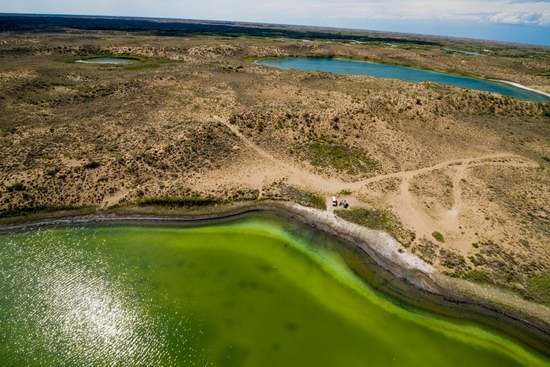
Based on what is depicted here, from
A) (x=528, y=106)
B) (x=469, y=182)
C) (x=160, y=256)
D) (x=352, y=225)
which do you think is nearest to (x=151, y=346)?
(x=160, y=256)

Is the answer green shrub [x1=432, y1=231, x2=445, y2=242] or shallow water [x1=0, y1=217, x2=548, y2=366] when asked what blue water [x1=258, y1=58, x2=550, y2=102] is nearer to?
green shrub [x1=432, y1=231, x2=445, y2=242]

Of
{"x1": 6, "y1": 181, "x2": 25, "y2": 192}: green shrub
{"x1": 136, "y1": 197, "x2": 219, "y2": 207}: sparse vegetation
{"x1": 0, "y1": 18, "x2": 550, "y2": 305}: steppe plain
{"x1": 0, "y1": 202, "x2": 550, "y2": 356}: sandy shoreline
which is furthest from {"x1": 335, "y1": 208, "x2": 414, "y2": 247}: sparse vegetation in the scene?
{"x1": 6, "y1": 181, "x2": 25, "y2": 192}: green shrub

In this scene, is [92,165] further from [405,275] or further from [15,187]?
[405,275]

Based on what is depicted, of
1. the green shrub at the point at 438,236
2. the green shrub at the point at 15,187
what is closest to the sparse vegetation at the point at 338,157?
the green shrub at the point at 438,236

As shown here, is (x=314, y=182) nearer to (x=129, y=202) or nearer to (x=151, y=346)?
(x=129, y=202)

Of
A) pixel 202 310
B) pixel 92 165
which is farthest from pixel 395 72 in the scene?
pixel 202 310

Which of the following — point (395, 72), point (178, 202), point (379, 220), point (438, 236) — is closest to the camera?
point (438, 236)

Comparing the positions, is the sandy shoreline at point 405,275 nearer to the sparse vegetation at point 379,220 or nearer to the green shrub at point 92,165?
the sparse vegetation at point 379,220
